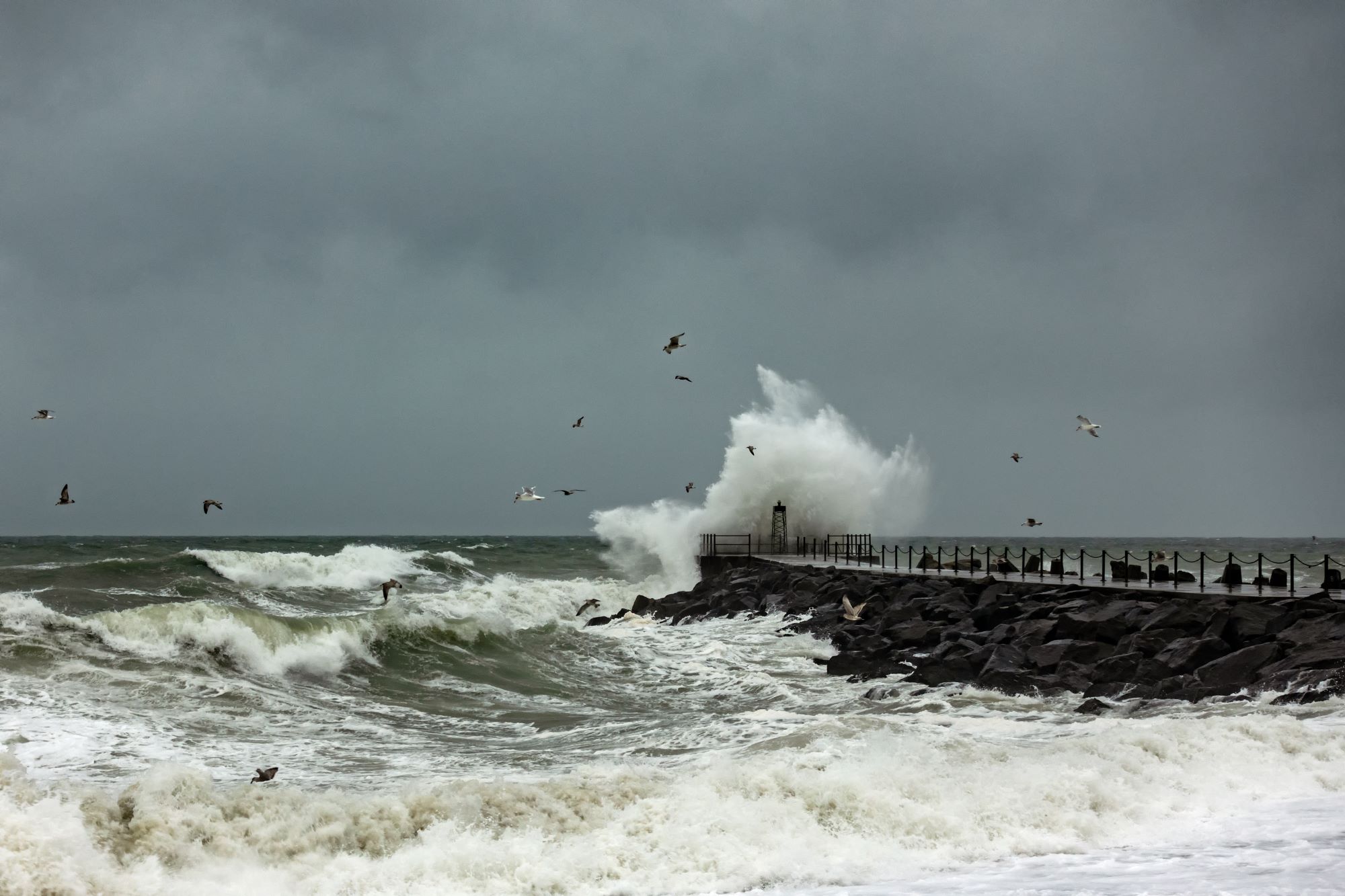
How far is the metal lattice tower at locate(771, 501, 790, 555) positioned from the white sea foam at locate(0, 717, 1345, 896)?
27.2 metres

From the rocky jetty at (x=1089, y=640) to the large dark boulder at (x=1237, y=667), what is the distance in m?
0.02

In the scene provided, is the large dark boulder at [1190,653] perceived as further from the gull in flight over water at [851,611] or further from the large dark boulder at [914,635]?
the gull in flight over water at [851,611]

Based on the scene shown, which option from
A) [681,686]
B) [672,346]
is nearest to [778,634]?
[681,686]

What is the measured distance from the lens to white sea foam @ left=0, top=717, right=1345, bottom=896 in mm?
5934

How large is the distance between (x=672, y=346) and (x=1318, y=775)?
30.8 feet

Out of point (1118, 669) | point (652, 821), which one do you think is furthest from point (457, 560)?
point (652, 821)

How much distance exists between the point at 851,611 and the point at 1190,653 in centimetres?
661

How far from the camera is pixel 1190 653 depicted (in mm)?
12195

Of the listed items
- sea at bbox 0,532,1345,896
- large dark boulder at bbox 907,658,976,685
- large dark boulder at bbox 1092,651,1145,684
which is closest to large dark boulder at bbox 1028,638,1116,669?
large dark boulder at bbox 1092,651,1145,684

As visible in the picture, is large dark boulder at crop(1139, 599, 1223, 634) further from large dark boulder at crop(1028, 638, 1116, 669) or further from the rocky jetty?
large dark boulder at crop(1028, 638, 1116, 669)

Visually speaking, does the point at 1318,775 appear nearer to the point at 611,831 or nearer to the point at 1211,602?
the point at 611,831

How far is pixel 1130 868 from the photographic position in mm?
5961

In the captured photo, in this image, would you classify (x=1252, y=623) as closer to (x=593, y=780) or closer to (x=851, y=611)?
(x=851, y=611)

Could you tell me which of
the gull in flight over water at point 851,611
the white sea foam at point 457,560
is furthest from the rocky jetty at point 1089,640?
the white sea foam at point 457,560
